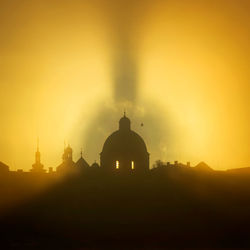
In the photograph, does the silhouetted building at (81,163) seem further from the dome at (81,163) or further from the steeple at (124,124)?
the steeple at (124,124)

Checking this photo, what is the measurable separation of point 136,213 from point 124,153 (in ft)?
67.6

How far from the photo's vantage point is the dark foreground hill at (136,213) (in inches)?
1441

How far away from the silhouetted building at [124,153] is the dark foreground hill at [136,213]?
12867 millimetres

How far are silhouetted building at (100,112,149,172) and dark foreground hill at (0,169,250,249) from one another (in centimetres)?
1287

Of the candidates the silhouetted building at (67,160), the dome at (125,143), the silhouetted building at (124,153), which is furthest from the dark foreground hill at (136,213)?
the silhouetted building at (67,160)

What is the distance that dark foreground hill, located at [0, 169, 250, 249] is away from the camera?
36594 millimetres

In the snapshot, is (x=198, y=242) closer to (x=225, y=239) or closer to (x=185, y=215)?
(x=225, y=239)

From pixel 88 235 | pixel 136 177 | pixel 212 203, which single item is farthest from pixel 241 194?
pixel 88 235

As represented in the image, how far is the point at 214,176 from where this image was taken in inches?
2002

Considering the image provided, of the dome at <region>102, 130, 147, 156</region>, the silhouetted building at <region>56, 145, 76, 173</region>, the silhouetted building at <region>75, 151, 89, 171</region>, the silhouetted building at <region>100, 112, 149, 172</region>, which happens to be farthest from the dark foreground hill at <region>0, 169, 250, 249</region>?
the silhouetted building at <region>56, 145, 76, 173</region>

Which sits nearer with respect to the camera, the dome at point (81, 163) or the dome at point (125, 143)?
the dome at point (125, 143)

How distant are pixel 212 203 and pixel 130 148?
20.3 meters

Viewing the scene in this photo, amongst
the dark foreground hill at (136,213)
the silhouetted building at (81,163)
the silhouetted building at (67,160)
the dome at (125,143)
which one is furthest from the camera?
the silhouetted building at (67,160)

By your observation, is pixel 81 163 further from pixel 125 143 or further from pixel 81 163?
pixel 125 143
